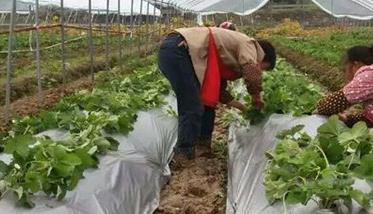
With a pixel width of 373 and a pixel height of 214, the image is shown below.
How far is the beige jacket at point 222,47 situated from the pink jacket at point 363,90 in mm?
1041

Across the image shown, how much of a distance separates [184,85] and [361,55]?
1488 mm

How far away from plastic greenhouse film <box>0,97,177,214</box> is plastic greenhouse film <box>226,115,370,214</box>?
1.79 ft

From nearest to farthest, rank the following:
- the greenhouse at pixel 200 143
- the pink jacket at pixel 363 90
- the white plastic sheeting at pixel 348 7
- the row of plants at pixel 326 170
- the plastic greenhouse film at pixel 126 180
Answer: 1. the row of plants at pixel 326 170
2. the greenhouse at pixel 200 143
3. the plastic greenhouse film at pixel 126 180
4. the pink jacket at pixel 363 90
5. the white plastic sheeting at pixel 348 7

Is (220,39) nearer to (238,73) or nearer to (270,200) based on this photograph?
(238,73)

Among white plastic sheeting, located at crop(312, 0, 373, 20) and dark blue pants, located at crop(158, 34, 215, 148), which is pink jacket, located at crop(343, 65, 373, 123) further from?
white plastic sheeting, located at crop(312, 0, 373, 20)

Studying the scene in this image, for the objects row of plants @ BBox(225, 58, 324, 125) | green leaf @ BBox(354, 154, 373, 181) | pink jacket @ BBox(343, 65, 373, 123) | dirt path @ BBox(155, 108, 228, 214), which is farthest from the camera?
row of plants @ BBox(225, 58, 324, 125)

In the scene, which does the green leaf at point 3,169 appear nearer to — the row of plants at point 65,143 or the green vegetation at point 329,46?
the row of plants at point 65,143

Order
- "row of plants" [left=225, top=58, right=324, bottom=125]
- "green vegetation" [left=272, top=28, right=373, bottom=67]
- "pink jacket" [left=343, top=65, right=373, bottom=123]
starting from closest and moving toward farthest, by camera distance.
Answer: "pink jacket" [left=343, top=65, right=373, bottom=123]
"row of plants" [left=225, top=58, right=324, bottom=125]
"green vegetation" [left=272, top=28, right=373, bottom=67]

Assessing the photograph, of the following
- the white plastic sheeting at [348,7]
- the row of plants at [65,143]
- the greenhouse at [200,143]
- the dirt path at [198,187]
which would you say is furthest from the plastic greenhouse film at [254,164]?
the white plastic sheeting at [348,7]

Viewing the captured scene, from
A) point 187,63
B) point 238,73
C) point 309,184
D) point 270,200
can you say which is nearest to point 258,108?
point 238,73

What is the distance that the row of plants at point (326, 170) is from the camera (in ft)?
8.39

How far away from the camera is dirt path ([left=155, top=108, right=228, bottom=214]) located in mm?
4398

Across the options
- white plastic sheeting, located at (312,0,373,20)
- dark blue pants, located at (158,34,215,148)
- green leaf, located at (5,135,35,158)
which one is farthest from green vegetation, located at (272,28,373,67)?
green leaf, located at (5,135,35,158)

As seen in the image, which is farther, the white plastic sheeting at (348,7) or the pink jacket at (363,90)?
the white plastic sheeting at (348,7)
